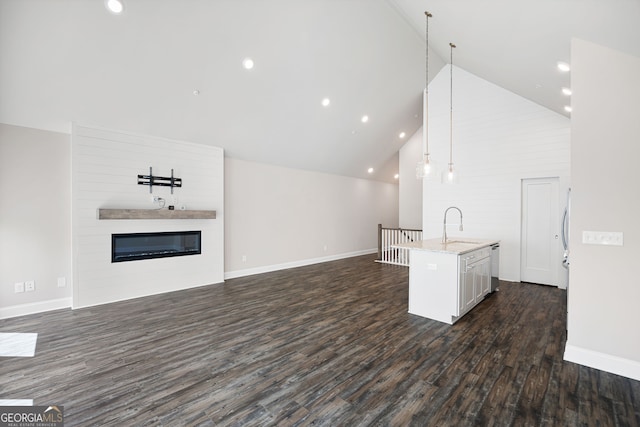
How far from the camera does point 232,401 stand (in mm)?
2156

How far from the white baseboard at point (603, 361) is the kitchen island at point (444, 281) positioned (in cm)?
109

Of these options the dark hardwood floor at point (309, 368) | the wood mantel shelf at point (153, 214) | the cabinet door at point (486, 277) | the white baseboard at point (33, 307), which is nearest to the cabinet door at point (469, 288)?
the dark hardwood floor at point (309, 368)

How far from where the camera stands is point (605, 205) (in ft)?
8.51

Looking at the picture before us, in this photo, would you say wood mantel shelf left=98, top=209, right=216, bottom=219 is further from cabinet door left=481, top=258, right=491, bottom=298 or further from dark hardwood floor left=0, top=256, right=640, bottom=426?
cabinet door left=481, top=258, right=491, bottom=298

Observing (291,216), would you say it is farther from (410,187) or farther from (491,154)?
(491,154)

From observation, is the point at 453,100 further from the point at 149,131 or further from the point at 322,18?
the point at 149,131

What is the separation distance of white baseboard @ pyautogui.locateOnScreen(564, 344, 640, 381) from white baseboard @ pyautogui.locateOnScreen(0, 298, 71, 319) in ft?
21.1

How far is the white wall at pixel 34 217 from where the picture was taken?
12.7 ft

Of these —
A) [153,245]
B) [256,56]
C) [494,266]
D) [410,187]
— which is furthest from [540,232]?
[153,245]

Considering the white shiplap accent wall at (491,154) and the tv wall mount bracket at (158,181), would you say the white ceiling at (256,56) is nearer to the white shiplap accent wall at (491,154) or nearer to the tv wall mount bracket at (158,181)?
the white shiplap accent wall at (491,154)

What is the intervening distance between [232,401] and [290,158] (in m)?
5.68

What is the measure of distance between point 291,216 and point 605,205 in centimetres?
598

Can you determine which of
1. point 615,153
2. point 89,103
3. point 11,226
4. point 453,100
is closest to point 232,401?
point 615,153

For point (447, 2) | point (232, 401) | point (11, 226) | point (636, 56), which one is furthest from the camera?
point (11, 226)
